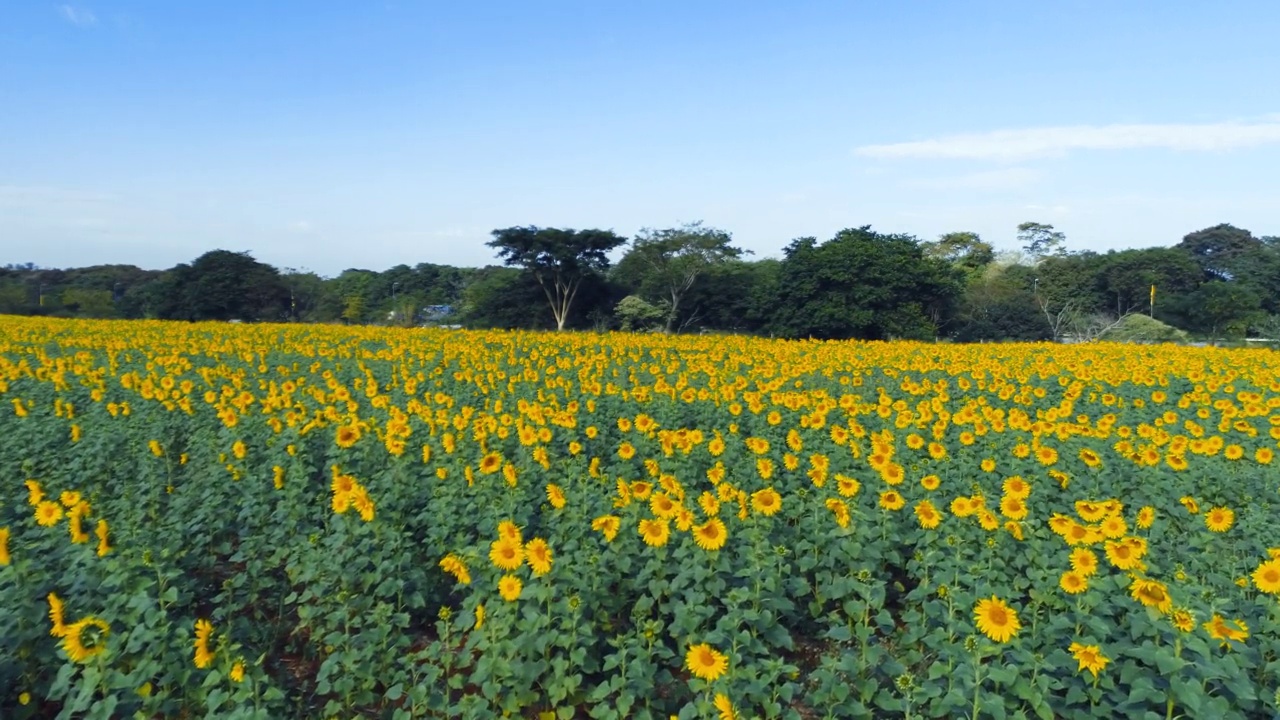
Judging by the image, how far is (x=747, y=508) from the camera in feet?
14.8

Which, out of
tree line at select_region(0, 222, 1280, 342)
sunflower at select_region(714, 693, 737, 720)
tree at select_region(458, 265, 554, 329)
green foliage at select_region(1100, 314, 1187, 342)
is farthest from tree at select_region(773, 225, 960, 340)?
sunflower at select_region(714, 693, 737, 720)

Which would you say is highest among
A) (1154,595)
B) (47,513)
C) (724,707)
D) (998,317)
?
(998,317)

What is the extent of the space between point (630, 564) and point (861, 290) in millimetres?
34283

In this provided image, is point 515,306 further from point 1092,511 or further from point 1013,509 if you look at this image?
point 1092,511

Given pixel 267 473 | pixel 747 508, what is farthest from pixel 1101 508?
pixel 267 473

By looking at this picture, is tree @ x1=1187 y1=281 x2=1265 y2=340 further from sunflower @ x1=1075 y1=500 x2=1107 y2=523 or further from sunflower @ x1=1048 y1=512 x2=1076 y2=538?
sunflower @ x1=1048 y1=512 x2=1076 y2=538

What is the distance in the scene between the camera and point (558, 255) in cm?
4197

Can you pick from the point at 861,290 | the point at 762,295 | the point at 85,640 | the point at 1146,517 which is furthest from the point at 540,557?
the point at 762,295

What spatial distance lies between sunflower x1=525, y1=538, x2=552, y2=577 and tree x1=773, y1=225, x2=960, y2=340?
112 ft

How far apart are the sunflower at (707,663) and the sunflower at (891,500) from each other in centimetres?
183

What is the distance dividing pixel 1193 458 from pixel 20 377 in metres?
13.0

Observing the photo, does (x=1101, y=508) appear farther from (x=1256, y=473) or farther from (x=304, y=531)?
(x=304, y=531)

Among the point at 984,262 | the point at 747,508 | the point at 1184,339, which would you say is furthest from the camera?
the point at 984,262

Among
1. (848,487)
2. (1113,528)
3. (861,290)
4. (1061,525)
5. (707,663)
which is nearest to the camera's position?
(707,663)
